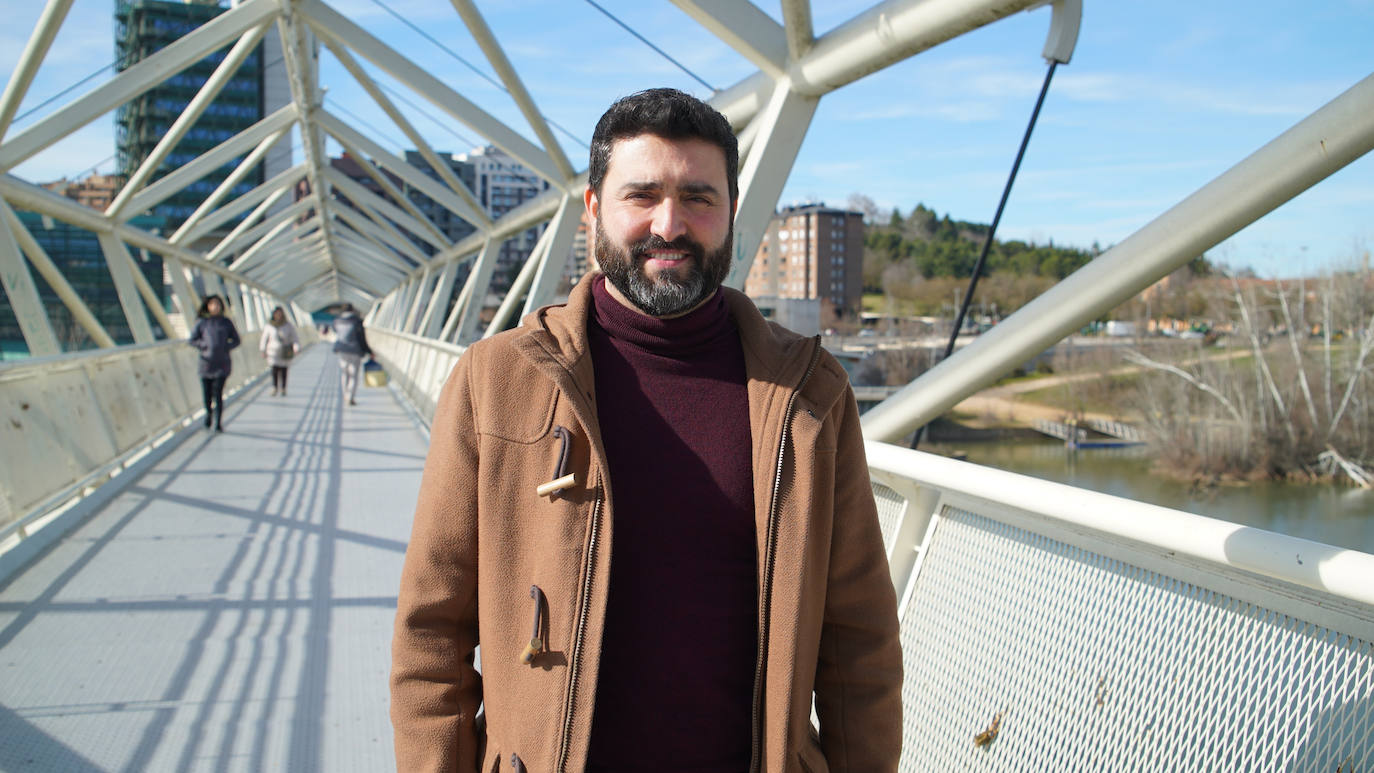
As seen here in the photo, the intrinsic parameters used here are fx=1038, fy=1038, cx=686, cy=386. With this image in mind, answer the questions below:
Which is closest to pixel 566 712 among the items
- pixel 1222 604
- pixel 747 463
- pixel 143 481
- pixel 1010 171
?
pixel 747 463

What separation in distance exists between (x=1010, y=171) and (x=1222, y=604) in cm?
251

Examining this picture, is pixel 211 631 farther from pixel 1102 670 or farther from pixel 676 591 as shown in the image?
pixel 1102 670

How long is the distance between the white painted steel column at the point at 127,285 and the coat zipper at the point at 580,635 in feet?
59.1

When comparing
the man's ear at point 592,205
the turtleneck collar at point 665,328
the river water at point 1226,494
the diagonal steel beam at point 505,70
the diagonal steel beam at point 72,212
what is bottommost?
the river water at point 1226,494

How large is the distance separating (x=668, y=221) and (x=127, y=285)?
18.9 m

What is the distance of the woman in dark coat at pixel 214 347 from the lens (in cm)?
1061

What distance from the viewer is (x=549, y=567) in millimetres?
1545

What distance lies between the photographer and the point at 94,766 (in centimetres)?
301

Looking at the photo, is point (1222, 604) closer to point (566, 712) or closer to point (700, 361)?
point (700, 361)

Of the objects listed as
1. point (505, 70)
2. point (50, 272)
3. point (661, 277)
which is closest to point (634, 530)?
point (661, 277)

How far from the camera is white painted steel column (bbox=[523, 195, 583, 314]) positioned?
11.4 metres

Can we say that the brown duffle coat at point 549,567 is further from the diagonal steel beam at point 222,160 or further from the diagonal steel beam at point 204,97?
the diagonal steel beam at point 222,160

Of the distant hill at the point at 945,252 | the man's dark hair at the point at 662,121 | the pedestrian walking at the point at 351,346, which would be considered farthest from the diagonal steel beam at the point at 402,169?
the distant hill at the point at 945,252

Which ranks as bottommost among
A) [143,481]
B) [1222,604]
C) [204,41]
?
[143,481]
